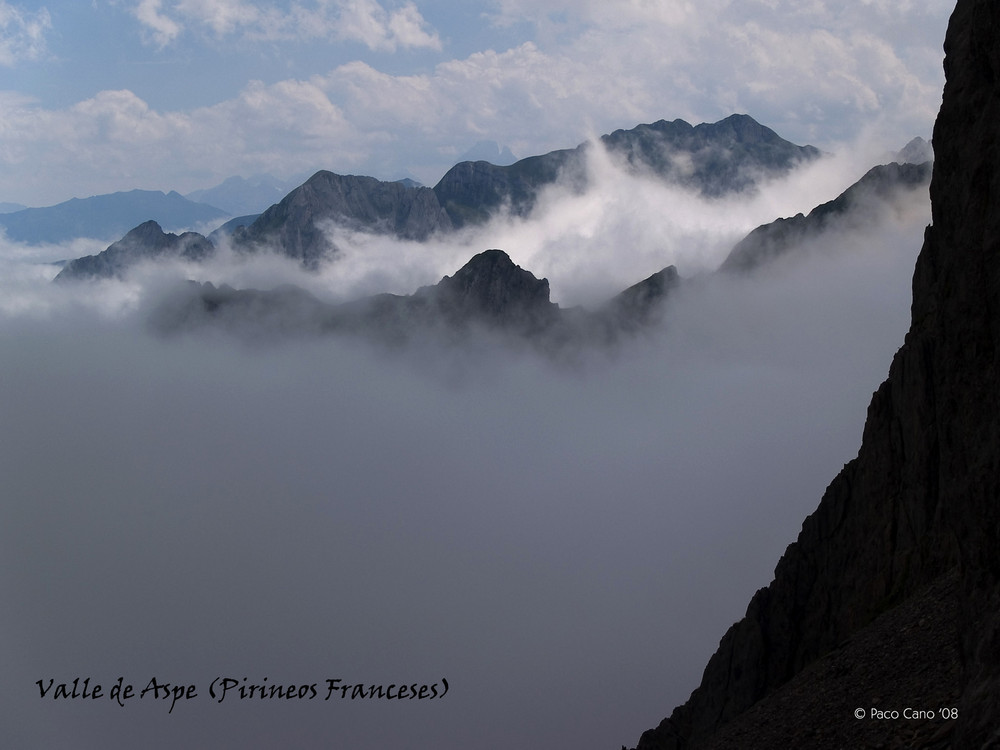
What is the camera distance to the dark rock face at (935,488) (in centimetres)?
1903

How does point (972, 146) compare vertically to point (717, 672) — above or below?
above

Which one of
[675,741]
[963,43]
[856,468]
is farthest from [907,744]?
[675,741]

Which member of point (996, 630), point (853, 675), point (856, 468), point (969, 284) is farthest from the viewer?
point (856, 468)

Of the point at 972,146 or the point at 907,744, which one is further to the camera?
the point at 907,744

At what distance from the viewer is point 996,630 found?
18344 millimetres

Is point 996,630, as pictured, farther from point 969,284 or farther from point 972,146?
point 972,146

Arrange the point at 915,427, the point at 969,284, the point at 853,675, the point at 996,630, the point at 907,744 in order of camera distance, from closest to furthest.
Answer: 1. the point at 996,630
2. the point at 969,284
3. the point at 907,744
4. the point at 853,675
5. the point at 915,427

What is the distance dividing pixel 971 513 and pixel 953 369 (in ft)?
12.5

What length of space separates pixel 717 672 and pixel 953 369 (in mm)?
52476

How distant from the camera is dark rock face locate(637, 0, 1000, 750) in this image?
19031 millimetres

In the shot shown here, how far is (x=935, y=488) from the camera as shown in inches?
2146

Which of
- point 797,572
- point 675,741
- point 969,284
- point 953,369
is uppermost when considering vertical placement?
point 969,284

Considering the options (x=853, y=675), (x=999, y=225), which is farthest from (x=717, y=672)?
(x=999, y=225)

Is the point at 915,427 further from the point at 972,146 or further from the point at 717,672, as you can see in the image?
the point at 972,146
